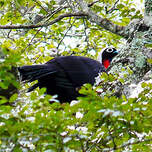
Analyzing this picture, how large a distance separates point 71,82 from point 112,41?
1811 mm

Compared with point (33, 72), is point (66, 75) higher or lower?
lower

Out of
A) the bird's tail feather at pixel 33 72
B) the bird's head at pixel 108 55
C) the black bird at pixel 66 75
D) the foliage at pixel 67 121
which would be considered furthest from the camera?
the bird's head at pixel 108 55

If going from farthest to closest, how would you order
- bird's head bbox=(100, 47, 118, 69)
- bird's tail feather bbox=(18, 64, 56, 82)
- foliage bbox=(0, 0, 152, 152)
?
bird's head bbox=(100, 47, 118, 69) → bird's tail feather bbox=(18, 64, 56, 82) → foliage bbox=(0, 0, 152, 152)

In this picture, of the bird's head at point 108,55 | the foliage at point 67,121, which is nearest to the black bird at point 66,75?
the bird's head at point 108,55

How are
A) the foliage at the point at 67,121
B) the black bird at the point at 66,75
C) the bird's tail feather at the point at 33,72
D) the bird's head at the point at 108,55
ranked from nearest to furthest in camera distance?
the foliage at the point at 67,121, the bird's tail feather at the point at 33,72, the black bird at the point at 66,75, the bird's head at the point at 108,55

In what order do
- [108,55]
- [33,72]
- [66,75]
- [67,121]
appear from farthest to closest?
[108,55] < [66,75] < [33,72] < [67,121]

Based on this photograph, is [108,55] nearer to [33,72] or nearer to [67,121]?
[33,72]

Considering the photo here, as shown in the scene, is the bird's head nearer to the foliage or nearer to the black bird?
the black bird

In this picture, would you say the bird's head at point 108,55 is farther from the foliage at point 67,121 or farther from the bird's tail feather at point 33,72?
the foliage at point 67,121

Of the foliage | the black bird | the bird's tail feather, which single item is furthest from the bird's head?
the foliage

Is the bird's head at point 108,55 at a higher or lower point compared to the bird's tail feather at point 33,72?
lower

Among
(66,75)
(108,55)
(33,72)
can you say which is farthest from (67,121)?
(108,55)

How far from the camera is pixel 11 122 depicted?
125 cm

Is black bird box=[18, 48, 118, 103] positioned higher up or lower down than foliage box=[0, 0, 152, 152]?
lower down
